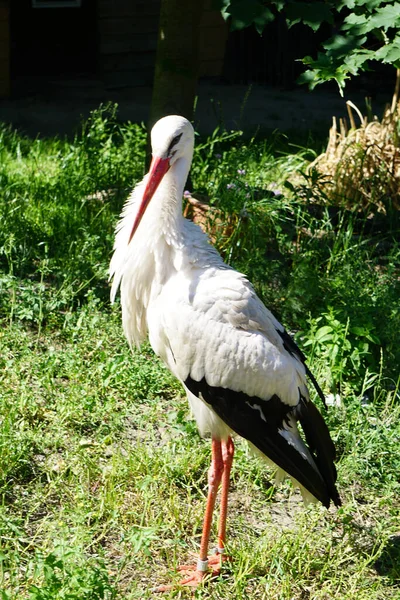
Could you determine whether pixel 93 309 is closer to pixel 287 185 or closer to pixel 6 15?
pixel 287 185

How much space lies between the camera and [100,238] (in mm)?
5273

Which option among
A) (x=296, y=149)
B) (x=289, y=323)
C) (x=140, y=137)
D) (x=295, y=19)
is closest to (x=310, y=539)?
(x=289, y=323)

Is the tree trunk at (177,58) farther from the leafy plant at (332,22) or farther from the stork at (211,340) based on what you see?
the stork at (211,340)

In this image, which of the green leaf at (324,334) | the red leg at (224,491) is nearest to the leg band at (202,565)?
the red leg at (224,491)

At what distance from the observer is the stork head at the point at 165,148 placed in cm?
330

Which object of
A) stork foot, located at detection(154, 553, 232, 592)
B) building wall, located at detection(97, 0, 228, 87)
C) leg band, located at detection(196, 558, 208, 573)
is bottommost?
stork foot, located at detection(154, 553, 232, 592)

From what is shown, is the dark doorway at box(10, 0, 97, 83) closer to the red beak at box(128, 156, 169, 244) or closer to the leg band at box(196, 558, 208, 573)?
the red beak at box(128, 156, 169, 244)

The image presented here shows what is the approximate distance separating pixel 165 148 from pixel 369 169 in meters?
3.57

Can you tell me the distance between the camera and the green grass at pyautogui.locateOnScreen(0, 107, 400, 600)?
10.4 ft

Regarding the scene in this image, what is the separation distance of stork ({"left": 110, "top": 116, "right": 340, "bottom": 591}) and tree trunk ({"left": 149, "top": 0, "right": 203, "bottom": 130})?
247 centimetres

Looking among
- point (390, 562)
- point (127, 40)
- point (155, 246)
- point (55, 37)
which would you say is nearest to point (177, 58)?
point (155, 246)

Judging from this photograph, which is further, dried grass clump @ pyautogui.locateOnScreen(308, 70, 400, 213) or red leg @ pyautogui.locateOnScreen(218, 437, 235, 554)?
dried grass clump @ pyautogui.locateOnScreen(308, 70, 400, 213)

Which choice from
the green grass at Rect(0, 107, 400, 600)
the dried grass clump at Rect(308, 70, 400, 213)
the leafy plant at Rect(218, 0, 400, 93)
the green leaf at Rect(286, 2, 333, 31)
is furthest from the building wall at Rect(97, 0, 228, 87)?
the green leaf at Rect(286, 2, 333, 31)

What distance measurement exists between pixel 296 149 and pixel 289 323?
3.37 m
